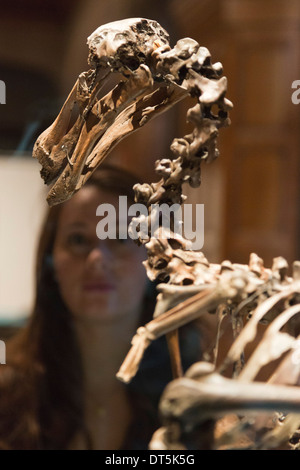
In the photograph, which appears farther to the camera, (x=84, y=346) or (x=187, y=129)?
(x=84, y=346)

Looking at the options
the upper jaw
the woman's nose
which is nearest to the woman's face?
the woman's nose

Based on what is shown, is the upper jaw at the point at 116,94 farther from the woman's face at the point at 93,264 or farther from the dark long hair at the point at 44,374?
the dark long hair at the point at 44,374

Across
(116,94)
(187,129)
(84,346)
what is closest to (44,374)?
(84,346)

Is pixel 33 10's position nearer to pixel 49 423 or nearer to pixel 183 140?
pixel 183 140

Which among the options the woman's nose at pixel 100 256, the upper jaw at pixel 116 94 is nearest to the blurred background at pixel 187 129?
the woman's nose at pixel 100 256

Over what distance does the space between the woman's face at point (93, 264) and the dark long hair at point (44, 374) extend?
0.04 metres

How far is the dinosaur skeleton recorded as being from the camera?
0.67 m

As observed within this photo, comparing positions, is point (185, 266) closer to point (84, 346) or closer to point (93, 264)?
point (93, 264)

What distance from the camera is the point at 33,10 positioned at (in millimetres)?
1364

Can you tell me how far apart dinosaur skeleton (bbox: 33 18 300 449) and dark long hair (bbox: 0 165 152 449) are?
439 millimetres

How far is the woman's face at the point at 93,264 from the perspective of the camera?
1278mm

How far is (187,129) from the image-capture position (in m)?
1.16

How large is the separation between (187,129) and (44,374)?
1.96 ft
